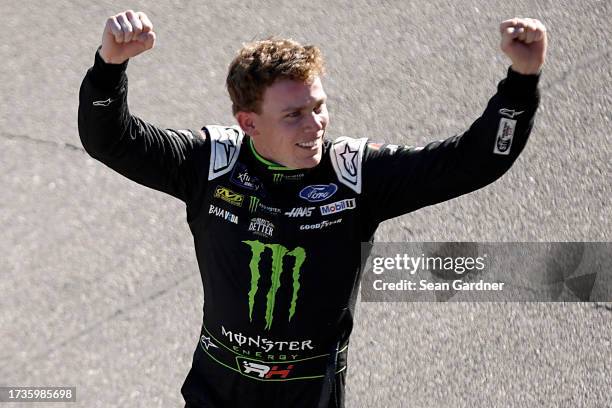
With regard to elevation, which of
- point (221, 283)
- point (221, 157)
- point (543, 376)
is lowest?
point (543, 376)

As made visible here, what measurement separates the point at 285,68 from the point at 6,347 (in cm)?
291

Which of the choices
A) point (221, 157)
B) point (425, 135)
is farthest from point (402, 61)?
point (221, 157)

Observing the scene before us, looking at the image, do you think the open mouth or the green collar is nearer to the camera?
the open mouth

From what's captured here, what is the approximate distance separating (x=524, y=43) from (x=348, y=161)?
29.0 inches

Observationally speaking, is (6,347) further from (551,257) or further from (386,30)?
(386,30)

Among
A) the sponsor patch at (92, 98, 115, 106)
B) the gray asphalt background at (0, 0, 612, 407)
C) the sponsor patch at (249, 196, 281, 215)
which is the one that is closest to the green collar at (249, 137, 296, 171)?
the sponsor patch at (249, 196, 281, 215)

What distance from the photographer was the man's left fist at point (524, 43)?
2.95 metres

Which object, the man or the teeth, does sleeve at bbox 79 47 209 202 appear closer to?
the man

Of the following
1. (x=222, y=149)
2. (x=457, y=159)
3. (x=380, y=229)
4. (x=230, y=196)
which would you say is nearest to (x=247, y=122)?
(x=222, y=149)

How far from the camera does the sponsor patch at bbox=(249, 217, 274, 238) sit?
345 centimetres

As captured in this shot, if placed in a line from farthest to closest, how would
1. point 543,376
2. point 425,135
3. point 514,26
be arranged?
point 425,135 < point 543,376 < point 514,26

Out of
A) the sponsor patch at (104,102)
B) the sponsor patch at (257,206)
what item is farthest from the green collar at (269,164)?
the sponsor patch at (104,102)

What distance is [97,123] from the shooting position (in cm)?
326

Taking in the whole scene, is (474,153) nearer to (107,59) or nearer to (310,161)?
(310,161)
